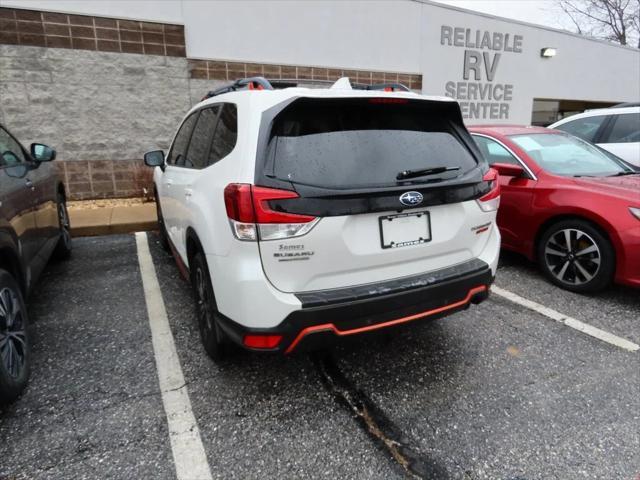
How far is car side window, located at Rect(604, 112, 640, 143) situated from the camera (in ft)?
20.9

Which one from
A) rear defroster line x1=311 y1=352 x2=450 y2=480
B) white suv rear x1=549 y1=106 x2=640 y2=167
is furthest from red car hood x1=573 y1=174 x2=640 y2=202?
rear defroster line x1=311 y1=352 x2=450 y2=480

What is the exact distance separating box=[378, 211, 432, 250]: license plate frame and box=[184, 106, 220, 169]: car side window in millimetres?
1211

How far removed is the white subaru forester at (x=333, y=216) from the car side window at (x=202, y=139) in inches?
7.1

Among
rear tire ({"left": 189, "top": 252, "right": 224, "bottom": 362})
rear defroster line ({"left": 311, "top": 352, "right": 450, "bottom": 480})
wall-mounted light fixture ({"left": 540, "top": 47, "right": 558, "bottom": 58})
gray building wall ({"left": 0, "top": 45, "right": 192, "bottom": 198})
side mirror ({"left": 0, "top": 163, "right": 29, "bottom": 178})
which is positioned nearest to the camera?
rear defroster line ({"left": 311, "top": 352, "right": 450, "bottom": 480})

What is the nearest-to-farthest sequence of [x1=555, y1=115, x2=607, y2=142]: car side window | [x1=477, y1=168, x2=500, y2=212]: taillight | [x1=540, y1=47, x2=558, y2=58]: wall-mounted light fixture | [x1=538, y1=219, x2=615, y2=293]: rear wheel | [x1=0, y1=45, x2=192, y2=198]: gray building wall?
[x1=477, y1=168, x2=500, y2=212]: taillight, [x1=538, y1=219, x2=615, y2=293]: rear wheel, [x1=555, y1=115, x2=607, y2=142]: car side window, [x1=0, y1=45, x2=192, y2=198]: gray building wall, [x1=540, y1=47, x2=558, y2=58]: wall-mounted light fixture

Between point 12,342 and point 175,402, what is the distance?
1.03m

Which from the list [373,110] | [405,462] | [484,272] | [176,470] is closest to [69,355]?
[176,470]

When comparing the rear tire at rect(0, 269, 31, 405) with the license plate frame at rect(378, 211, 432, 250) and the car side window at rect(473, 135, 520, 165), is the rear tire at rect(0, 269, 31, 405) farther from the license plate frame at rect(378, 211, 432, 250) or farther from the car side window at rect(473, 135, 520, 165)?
the car side window at rect(473, 135, 520, 165)

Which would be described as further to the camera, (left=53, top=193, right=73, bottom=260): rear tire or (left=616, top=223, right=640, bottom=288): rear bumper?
(left=53, top=193, right=73, bottom=260): rear tire

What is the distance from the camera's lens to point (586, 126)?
6.76m

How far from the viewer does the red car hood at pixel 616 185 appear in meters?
3.73

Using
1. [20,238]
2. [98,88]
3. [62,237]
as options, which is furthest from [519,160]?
[98,88]

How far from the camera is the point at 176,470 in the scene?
6.51 feet

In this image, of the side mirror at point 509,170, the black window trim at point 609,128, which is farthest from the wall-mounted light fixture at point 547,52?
the side mirror at point 509,170
